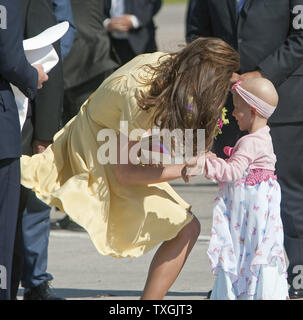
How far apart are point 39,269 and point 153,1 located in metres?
5.13

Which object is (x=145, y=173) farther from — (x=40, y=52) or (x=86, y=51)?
(x=86, y=51)

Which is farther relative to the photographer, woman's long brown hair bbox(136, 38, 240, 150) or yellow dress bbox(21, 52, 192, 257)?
yellow dress bbox(21, 52, 192, 257)

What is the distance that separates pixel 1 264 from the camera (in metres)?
4.44

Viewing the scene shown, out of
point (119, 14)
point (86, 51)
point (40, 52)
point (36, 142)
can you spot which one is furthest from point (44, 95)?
point (119, 14)

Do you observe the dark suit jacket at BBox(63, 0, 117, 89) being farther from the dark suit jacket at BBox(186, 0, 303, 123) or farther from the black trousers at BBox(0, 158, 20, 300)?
the black trousers at BBox(0, 158, 20, 300)

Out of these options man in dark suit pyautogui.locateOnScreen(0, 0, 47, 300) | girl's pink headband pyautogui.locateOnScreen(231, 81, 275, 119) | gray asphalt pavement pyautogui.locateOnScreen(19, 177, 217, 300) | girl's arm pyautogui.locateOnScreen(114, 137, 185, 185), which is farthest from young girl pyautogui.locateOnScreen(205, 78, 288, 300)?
man in dark suit pyautogui.locateOnScreen(0, 0, 47, 300)

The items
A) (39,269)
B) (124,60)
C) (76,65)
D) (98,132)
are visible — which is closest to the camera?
(98,132)

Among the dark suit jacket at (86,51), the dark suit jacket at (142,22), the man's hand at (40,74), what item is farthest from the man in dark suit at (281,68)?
the dark suit jacket at (142,22)

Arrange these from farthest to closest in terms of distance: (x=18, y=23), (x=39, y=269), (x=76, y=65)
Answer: (x=76, y=65) < (x=39, y=269) < (x=18, y=23)

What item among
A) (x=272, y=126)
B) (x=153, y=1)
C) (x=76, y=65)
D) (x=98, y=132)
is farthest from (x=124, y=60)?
(x=98, y=132)

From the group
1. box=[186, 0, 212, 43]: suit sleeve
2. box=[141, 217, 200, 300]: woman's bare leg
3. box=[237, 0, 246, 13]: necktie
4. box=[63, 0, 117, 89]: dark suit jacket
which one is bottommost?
box=[141, 217, 200, 300]: woman's bare leg

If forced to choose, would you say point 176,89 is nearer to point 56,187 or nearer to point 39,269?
point 56,187

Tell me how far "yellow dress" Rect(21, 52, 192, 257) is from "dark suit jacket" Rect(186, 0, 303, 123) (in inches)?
37.9

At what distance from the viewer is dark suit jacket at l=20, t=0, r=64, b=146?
16.4 feet
